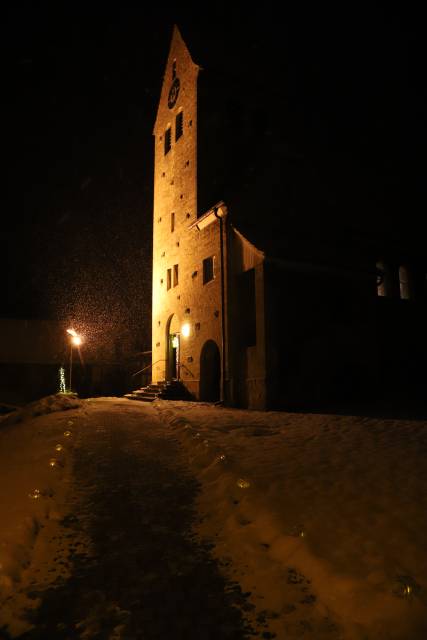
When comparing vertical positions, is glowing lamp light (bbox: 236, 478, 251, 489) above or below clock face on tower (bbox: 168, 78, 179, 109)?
below

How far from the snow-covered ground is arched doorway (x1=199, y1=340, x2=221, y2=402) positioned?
35.6 ft

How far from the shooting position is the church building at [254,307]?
1458 cm

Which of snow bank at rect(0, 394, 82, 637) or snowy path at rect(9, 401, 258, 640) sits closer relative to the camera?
snowy path at rect(9, 401, 258, 640)

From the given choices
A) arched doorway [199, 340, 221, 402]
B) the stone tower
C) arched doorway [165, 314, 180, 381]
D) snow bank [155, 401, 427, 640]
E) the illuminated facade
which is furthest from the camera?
arched doorway [165, 314, 180, 381]

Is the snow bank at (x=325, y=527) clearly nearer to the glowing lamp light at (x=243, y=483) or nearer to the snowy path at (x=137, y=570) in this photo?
the glowing lamp light at (x=243, y=483)

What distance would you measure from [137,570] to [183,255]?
1880 centimetres

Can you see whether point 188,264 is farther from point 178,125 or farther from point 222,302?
point 178,125

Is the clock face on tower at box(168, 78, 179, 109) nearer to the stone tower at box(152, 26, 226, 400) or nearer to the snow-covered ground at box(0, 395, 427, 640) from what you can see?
the stone tower at box(152, 26, 226, 400)

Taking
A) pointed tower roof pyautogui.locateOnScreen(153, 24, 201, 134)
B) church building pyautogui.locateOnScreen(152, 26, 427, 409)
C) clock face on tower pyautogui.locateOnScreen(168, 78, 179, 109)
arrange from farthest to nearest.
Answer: clock face on tower pyautogui.locateOnScreen(168, 78, 179, 109), pointed tower roof pyautogui.locateOnScreen(153, 24, 201, 134), church building pyautogui.locateOnScreen(152, 26, 427, 409)

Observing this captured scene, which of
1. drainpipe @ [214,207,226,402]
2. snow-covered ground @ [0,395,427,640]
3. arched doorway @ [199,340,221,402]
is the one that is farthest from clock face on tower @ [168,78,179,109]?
snow-covered ground @ [0,395,427,640]

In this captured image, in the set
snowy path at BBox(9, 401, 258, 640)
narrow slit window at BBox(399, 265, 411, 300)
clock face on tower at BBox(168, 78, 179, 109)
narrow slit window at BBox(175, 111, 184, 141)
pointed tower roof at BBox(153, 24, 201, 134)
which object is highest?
pointed tower roof at BBox(153, 24, 201, 134)

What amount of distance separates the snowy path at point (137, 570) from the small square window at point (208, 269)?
44.3 feet

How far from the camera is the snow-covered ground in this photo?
272cm

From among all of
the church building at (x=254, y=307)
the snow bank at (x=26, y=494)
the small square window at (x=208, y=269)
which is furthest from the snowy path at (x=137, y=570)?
the small square window at (x=208, y=269)
